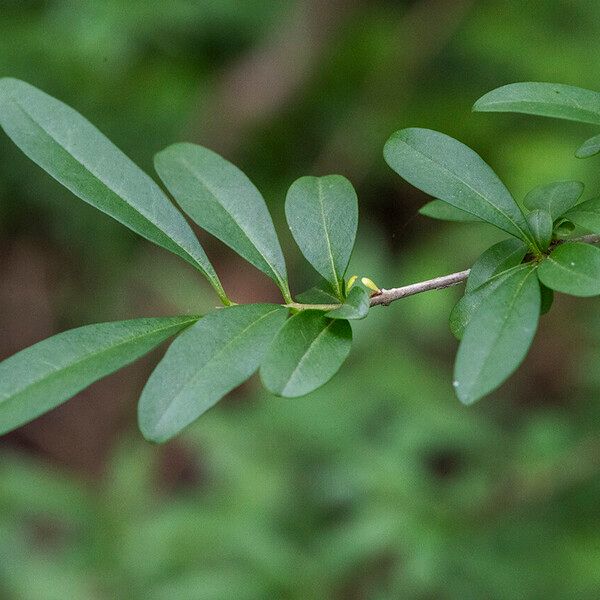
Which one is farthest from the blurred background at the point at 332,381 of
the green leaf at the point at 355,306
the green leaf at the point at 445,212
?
the green leaf at the point at 355,306

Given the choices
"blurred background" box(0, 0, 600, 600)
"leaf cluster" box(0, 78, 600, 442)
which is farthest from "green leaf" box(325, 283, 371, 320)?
"blurred background" box(0, 0, 600, 600)

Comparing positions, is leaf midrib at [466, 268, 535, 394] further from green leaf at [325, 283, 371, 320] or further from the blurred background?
the blurred background

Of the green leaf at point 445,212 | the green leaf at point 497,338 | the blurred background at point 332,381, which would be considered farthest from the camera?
the blurred background at point 332,381

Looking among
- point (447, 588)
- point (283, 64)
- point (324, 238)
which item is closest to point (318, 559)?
point (447, 588)

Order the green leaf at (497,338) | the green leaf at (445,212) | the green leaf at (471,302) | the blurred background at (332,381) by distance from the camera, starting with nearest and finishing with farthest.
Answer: the green leaf at (497,338)
the green leaf at (471,302)
the green leaf at (445,212)
the blurred background at (332,381)

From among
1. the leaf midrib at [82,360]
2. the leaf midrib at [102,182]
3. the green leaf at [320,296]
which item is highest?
the leaf midrib at [102,182]

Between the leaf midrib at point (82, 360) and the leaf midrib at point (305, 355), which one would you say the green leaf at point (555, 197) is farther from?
the leaf midrib at point (82, 360)

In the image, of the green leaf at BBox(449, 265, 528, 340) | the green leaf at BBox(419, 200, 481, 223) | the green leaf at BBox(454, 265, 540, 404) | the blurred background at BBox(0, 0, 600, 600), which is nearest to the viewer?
the green leaf at BBox(454, 265, 540, 404)
